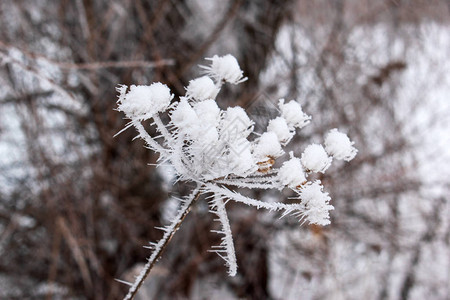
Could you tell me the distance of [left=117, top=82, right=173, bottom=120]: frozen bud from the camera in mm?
528

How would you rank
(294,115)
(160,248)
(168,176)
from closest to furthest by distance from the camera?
1. (160,248)
2. (294,115)
3. (168,176)

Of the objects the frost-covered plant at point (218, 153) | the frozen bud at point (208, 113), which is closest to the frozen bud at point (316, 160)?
the frost-covered plant at point (218, 153)

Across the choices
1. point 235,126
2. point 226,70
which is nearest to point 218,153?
point 235,126

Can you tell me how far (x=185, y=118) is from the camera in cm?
54

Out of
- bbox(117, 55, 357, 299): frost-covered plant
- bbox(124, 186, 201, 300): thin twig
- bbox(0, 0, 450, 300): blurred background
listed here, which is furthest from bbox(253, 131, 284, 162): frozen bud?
bbox(0, 0, 450, 300): blurred background

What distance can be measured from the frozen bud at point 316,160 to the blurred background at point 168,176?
116cm

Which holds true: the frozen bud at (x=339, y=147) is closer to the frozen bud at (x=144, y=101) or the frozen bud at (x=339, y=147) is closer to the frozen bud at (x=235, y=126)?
the frozen bud at (x=235, y=126)

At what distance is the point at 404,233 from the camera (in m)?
2.45

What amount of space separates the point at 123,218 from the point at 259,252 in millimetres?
715

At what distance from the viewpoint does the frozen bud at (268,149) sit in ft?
1.88

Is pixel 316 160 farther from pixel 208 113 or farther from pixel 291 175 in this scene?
pixel 208 113

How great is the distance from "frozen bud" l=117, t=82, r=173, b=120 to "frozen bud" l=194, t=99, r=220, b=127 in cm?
4

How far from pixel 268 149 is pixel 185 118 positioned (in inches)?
4.5

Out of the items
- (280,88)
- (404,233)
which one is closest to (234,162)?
(280,88)
